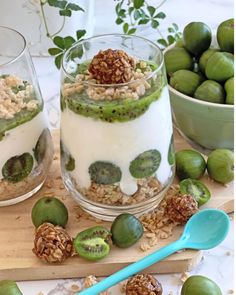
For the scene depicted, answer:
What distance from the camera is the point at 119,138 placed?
2.66ft

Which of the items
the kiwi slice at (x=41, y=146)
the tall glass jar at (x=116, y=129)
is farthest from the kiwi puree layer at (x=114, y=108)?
the kiwi slice at (x=41, y=146)

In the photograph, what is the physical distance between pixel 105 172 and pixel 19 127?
125 mm

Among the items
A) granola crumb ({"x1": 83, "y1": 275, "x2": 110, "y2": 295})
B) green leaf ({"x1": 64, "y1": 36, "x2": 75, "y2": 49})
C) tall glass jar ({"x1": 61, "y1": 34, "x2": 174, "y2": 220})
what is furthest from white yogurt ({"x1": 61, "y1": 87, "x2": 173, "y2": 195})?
green leaf ({"x1": 64, "y1": 36, "x2": 75, "y2": 49})

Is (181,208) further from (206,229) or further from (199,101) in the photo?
(199,101)

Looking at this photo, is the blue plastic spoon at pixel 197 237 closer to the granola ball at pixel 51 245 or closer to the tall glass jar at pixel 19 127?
the granola ball at pixel 51 245

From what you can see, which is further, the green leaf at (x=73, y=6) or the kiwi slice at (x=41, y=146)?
the green leaf at (x=73, y=6)

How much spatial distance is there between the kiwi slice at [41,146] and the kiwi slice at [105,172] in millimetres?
96

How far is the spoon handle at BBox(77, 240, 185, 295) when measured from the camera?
79cm

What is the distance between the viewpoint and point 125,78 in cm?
81

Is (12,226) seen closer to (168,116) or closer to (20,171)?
(20,171)

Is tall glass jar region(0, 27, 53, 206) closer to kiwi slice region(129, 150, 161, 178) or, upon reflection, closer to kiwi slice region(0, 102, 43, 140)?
kiwi slice region(0, 102, 43, 140)

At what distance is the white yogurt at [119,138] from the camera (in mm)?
809

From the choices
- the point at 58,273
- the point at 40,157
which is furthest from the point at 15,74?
the point at 58,273

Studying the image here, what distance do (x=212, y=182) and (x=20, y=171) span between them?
0.26 meters
